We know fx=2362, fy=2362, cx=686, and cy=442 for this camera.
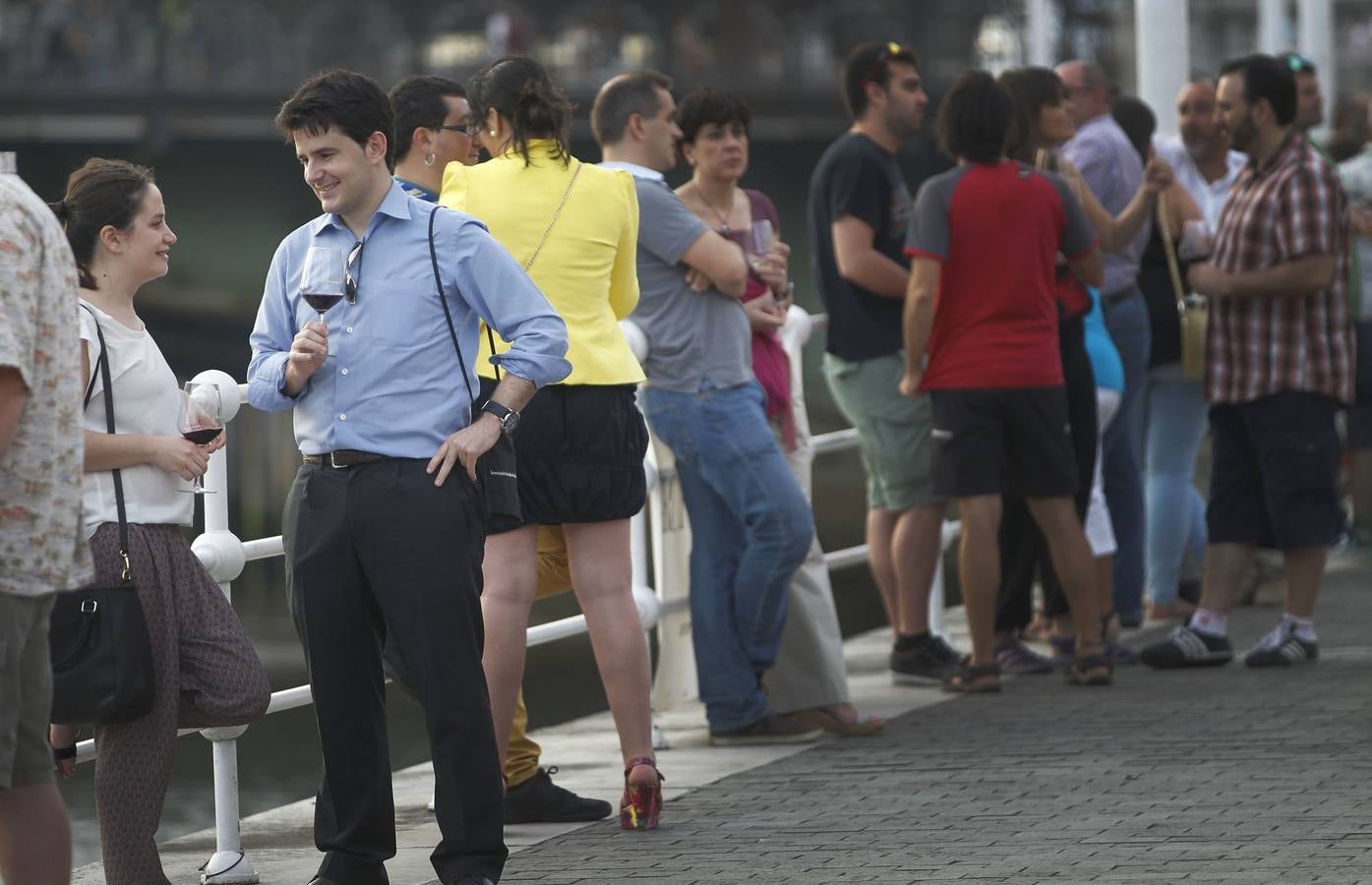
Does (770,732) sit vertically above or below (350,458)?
below

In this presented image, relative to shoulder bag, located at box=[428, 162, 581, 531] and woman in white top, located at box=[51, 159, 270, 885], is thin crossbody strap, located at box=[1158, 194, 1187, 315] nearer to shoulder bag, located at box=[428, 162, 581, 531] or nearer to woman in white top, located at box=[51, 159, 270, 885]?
shoulder bag, located at box=[428, 162, 581, 531]

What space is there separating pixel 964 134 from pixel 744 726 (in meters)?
1.90

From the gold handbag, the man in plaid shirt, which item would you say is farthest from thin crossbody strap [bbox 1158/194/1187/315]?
the man in plaid shirt

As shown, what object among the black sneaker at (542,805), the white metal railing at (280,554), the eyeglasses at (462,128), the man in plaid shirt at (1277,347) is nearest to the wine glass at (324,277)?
the white metal railing at (280,554)

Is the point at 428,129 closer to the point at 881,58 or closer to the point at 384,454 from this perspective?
the point at 384,454

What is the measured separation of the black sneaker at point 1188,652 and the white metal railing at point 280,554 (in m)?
0.79

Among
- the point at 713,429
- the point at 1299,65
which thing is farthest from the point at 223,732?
the point at 1299,65

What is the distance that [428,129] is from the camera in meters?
5.49

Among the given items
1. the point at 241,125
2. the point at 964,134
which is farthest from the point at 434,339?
the point at 241,125

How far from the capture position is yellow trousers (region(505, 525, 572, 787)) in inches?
225

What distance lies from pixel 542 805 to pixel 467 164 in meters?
1.55

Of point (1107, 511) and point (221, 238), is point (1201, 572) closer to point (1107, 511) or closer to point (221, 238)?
point (1107, 511)

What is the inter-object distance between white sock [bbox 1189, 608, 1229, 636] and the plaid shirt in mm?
701

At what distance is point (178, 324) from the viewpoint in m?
40.2
